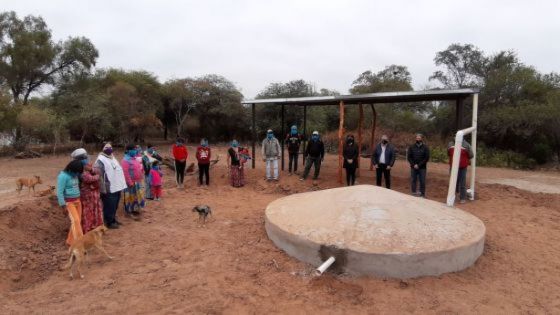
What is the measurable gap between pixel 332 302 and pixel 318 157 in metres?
6.04

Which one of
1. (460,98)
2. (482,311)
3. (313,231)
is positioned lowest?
(482,311)

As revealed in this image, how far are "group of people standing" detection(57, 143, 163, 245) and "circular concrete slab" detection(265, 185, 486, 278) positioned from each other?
2.41 metres

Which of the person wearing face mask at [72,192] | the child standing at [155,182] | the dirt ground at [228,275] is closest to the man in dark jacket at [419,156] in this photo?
the dirt ground at [228,275]

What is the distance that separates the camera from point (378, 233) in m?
4.70

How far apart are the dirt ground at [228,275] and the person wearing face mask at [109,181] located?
31 centimetres

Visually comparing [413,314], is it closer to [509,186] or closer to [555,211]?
[555,211]

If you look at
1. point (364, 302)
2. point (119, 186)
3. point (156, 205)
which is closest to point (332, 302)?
point (364, 302)

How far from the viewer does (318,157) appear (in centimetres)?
980

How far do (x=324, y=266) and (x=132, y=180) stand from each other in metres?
3.84

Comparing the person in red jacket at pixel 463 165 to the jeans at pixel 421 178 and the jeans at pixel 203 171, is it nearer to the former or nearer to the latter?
the jeans at pixel 421 178

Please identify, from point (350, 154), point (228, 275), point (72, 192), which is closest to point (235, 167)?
point (350, 154)

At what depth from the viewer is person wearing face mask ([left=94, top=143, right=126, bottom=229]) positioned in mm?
→ 5785

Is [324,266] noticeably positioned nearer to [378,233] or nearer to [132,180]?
[378,233]

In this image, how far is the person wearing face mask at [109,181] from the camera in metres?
5.79
